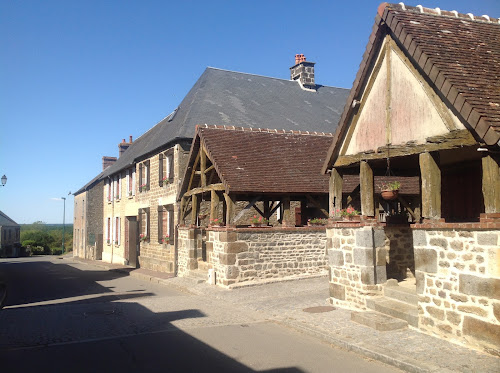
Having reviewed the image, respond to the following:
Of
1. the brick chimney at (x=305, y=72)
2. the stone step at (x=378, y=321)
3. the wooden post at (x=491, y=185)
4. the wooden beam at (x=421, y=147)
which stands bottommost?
the stone step at (x=378, y=321)

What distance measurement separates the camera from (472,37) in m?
7.96

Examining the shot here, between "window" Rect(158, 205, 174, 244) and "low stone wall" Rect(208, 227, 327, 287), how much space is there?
463cm

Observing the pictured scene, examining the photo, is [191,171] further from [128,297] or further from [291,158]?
[128,297]

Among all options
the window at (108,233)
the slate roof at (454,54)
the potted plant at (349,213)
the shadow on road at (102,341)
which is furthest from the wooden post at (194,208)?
the window at (108,233)

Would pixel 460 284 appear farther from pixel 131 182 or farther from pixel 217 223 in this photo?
pixel 131 182

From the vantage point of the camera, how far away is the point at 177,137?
17156 millimetres

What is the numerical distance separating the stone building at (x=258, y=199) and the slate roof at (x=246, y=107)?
3.42m

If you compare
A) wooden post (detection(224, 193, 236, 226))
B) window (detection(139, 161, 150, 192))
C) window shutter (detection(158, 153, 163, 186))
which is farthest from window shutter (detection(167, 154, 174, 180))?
wooden post (detection(224, 193, 236, 226))

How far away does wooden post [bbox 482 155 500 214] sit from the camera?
6137 millimetres

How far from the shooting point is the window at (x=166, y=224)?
1834 centimetres

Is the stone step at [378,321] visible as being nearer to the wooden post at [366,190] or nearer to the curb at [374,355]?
the curb at [374,355]

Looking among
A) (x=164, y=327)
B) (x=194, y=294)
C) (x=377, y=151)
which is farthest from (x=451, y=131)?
(x=194, y=294)

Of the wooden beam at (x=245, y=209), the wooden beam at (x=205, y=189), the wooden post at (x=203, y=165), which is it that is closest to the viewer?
the wooden beam at (x=245, y=209)

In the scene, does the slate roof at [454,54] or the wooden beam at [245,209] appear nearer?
the slate roof at [454,54]
